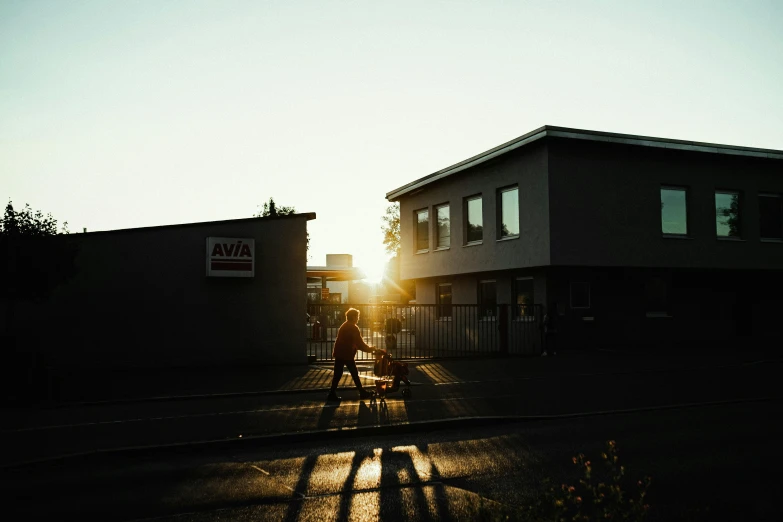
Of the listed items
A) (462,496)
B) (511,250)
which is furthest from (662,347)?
(462,496)

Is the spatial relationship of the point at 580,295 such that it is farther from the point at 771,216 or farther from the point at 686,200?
the point at 771,216

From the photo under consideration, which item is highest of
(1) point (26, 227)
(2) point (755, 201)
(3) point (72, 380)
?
(2) point (755, 201)

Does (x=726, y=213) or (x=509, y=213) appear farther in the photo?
(x=726, y=213)

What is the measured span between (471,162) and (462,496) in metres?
23.6

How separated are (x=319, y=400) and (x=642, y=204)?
17.4 meters

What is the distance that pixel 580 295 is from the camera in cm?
2722

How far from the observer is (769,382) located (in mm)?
16422

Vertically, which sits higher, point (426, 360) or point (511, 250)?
point (511, 250)

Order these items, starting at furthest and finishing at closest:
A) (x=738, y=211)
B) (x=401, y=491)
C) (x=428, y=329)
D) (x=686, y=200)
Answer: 1. (x=738, y=211)
2. (x=686, y=200)
3. (x=428, y=329)
4. (x=401, y=491)

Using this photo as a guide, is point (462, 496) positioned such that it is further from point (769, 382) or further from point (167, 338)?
point (167, 338)

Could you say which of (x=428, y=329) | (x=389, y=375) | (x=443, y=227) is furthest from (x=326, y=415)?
(x=443, y=227)

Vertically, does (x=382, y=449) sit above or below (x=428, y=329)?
below

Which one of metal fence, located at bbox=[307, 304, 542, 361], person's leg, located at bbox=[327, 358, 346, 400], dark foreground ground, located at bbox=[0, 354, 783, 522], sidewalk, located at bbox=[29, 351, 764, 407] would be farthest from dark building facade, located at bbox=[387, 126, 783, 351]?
person's leg, located at bbox=[327, 358, 346, 400]

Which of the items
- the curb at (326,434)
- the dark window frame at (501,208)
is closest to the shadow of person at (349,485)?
the curb at (326,434)
